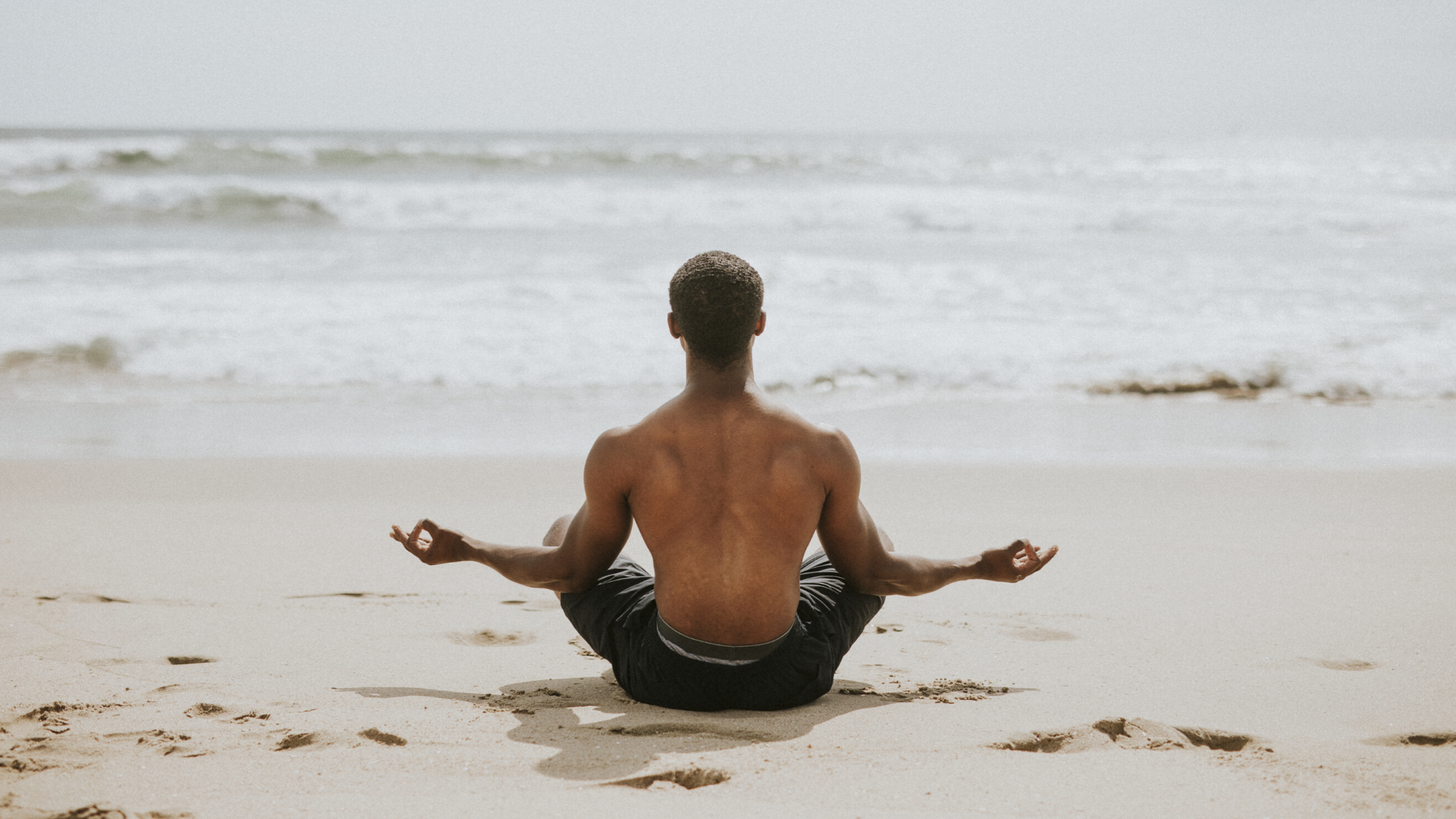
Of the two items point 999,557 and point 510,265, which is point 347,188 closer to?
→ point 510,265

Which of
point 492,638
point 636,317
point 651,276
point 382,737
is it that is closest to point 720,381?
point 382,737

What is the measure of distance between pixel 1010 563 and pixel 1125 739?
1.46 feet

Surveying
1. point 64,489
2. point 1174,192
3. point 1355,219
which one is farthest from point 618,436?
point 1174,192

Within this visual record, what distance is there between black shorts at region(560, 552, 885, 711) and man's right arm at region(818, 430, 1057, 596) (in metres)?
0.09

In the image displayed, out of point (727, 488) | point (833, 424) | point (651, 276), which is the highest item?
point (651, 276)

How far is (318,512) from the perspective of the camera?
445 cm

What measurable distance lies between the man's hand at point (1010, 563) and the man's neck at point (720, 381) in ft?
2.12

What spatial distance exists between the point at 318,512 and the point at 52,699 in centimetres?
197

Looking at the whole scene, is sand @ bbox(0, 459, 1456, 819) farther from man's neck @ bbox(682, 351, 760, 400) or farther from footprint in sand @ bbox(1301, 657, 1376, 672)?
man's neck @ bbox(682, 351, 760, 400)

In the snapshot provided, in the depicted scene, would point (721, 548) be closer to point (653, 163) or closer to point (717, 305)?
point (717, 305)

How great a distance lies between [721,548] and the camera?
7.61ft

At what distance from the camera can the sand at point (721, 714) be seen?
205 cm

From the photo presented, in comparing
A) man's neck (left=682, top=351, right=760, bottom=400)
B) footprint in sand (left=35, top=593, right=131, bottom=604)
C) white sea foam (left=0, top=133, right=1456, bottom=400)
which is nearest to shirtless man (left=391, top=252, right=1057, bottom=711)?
man's neck (left=682, top=351, right=760, bottom=400)

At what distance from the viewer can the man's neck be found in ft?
7.53
